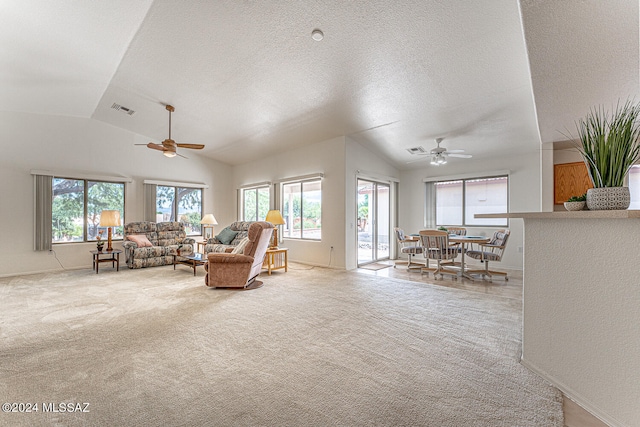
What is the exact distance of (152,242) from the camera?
6781mm

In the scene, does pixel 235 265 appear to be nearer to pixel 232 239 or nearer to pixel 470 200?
pixel 232 239

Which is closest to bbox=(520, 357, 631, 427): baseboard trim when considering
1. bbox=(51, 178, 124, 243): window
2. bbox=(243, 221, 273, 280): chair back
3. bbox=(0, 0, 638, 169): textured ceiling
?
bbox=(0, 0, 638, 169): textured ceiling

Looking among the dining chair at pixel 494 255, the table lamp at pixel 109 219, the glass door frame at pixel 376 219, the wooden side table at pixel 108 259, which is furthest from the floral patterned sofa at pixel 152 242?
the dining chair at pixel 494 255

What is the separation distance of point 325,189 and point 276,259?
1.94 metres

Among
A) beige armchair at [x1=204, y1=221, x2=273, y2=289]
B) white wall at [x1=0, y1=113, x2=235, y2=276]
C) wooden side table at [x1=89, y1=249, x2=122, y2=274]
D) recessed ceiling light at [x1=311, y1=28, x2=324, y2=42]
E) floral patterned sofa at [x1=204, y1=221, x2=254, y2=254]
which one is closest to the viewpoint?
recessed ceiling light at [x1=311, y1=28, x2=324, y2=42]

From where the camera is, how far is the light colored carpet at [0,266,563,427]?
1.63 metres

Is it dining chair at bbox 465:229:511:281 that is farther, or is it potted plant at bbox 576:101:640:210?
dining chair at bbox 465:229:511:281

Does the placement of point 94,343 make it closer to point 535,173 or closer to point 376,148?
point 376,148

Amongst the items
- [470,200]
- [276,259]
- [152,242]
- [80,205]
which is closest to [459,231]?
[470,200]

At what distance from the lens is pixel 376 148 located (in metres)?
6.68

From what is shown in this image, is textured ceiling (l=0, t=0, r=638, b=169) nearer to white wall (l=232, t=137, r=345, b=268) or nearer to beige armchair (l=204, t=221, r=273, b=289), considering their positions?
white wall (l=232, t=137, r=345, b=268)

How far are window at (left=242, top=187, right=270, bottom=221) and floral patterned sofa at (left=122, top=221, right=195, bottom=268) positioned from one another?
2.04 m

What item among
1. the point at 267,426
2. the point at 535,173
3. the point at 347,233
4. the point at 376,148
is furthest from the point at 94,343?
the point at 535,173

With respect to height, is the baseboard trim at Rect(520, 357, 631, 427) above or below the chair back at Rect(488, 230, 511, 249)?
below
